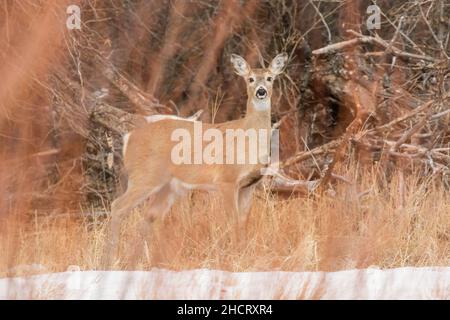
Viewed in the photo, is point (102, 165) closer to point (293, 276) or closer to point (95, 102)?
point (95, 102)

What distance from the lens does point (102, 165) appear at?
32.7ft

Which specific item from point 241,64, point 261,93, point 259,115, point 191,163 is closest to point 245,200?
point 191,163

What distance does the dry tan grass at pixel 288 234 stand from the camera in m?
6.70

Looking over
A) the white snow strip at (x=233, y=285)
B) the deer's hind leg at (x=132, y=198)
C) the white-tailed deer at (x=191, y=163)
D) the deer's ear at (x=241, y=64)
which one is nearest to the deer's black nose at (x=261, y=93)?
the white-tailed deer at (x=191, y=163)

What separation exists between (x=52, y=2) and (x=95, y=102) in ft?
5.14

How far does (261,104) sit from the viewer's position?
27.6 ft

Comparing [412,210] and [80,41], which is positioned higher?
[80,41]

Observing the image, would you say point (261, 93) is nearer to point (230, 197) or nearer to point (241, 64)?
point (241, 64)

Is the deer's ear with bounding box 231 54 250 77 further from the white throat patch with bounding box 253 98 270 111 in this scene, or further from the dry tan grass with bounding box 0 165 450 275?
the dry tan grass with bounding box 0 165 450 275

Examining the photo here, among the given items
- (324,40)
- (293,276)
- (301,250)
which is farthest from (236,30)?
(293,276)

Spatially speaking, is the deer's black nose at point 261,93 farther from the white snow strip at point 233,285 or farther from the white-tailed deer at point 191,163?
the white snow strip at point 233,285

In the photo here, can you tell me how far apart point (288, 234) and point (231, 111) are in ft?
11.8

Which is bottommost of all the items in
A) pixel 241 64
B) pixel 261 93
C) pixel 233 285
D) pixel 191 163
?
pixel 233 285

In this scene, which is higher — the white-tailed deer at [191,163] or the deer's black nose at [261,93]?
the deer's black nose at [261,93]
